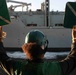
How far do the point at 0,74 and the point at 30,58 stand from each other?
787 centimetres

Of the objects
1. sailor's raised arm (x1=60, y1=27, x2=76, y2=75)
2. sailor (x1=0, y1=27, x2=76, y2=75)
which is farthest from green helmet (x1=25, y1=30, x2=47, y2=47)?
sailor's raised arm (x1=60, y1=27, x2=76, y2=75)

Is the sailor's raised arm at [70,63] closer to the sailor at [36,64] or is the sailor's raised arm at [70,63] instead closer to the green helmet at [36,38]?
the sailor at [36,64]

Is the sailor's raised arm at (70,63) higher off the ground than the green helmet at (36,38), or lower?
lower

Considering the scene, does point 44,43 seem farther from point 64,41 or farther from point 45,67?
point 64,41

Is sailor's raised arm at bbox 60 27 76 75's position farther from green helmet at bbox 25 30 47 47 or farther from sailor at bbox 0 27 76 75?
green helmet at bbox 25 30 47 47

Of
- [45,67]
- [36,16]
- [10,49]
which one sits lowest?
[10,49]

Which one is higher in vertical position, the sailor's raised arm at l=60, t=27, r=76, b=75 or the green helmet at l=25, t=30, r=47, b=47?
the green helmet at l=25, t=30, r=47, b=47

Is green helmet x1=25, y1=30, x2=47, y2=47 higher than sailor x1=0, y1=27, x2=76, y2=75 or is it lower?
higher

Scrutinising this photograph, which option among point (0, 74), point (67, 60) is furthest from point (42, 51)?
point (0, 74)

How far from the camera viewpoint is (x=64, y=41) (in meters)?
22.8

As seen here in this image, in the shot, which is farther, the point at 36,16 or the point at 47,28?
the point at 36,16

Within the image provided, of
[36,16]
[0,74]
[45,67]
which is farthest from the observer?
[36,16]

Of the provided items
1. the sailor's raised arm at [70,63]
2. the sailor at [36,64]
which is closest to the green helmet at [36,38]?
the sailor at [36,64]

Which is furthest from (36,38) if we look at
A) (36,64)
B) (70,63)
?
(70,63)
